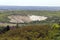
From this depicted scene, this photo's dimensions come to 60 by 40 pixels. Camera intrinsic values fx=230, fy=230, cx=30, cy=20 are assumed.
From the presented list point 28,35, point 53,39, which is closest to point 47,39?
point 53,39

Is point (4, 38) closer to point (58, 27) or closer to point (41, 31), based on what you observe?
point (41, 31)

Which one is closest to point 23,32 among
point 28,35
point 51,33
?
point 28,35

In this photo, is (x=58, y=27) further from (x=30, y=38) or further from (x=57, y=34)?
(x=30, y=38)

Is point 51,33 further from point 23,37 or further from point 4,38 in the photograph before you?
point 4,38

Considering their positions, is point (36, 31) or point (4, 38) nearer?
point (4, 38)

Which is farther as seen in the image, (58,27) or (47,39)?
(58,27)

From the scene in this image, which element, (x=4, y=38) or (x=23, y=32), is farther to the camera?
(x=23, y=32)

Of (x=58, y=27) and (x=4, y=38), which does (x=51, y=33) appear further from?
(x=4, y=38)

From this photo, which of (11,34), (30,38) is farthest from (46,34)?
(11,34)
